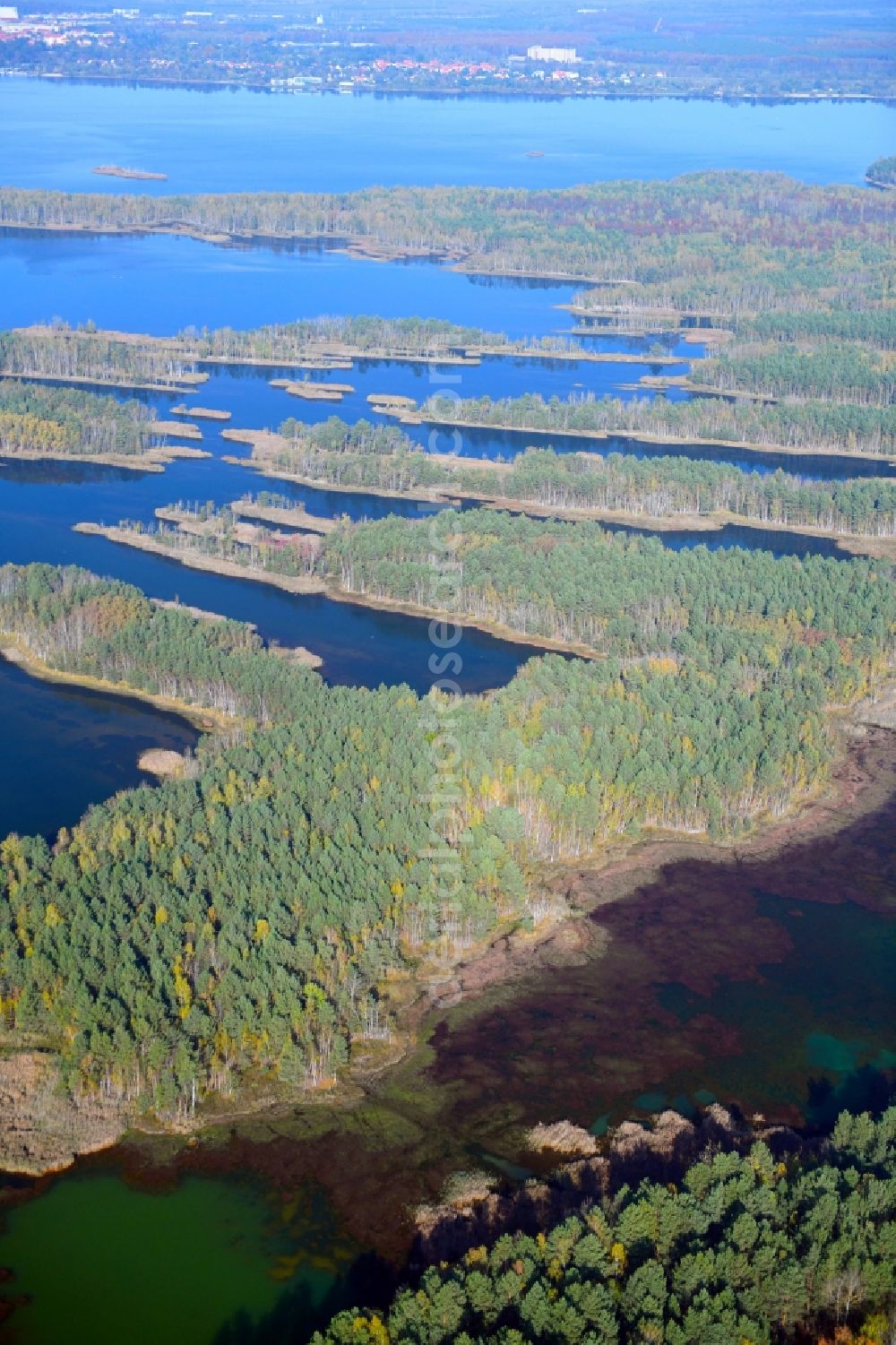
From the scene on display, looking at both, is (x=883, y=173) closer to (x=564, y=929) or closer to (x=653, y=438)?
(x=653, y=438)

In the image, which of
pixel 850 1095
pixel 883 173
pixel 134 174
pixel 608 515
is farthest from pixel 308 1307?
pixel 883 173

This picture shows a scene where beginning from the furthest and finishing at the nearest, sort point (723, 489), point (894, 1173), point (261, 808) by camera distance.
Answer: point (723, 489) < point (261, 808) < point (894, 1173)

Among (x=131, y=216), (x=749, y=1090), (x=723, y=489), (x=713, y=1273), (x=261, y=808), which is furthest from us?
(x=131, y=216)

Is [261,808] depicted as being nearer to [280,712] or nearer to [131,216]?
[280,712]

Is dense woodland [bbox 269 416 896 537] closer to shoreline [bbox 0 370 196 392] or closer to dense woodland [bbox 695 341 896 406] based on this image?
shoreline [bbox 0 370 196 392]

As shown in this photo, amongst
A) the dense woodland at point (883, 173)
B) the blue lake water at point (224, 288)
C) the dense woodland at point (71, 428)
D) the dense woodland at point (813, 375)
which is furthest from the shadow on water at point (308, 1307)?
the dense woodland at point (883, 173)

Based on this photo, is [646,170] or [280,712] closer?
[280,712]

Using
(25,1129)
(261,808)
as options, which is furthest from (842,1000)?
(25,1129)

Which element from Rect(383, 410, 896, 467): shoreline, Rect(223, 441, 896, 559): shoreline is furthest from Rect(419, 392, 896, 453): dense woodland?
Rect(223, 441, 896, 559): shoreline
